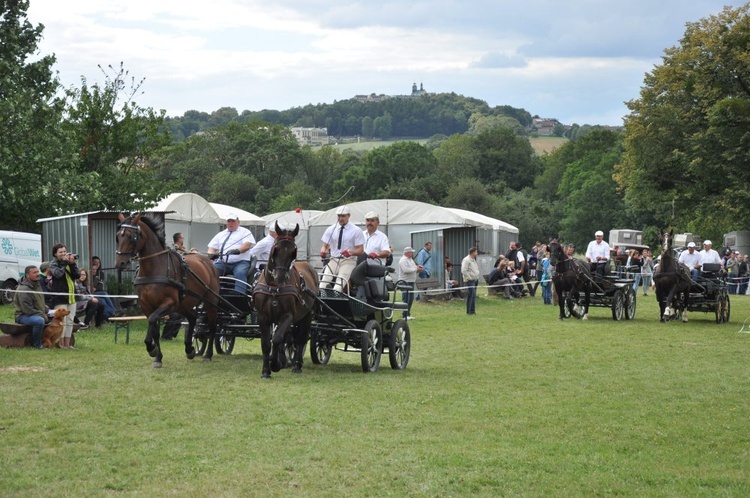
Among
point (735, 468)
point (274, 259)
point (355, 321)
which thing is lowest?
point (735, 468)

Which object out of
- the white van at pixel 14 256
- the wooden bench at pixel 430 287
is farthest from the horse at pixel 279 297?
the wooden bench at pixel 430 287

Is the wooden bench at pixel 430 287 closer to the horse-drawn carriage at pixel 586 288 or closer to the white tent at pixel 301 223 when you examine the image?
the horse-drawn carriage at pixel 586 288

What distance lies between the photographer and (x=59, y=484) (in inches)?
294

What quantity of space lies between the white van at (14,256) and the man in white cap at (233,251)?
1341cm

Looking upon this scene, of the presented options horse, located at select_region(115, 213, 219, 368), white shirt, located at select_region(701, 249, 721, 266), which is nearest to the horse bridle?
horse, located at select_region(115, 213, 219, 368)

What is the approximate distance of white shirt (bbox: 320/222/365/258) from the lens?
14648 mm

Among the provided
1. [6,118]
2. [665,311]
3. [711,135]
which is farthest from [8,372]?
[711,135]

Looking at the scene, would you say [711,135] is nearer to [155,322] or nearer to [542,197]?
[155,322]

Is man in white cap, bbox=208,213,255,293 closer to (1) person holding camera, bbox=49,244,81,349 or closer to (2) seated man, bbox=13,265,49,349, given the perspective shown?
(1) person holding camera, bbox=49,244,81,349

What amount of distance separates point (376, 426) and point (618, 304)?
17.4 m

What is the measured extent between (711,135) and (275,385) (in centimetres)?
4119

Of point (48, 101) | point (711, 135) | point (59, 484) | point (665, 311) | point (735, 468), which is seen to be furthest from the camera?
point (711, 135)

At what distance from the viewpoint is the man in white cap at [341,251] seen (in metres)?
14.5

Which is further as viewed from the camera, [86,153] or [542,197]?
[542,197]
